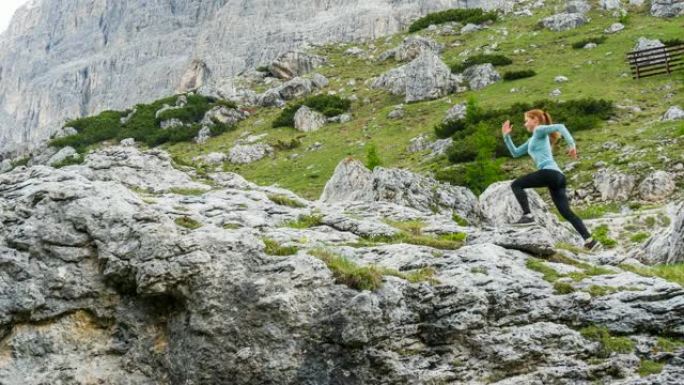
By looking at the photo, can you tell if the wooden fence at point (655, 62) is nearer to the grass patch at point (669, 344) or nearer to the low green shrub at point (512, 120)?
the low green shrub at point (512, 120)

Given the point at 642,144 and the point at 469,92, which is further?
the point at 469,92

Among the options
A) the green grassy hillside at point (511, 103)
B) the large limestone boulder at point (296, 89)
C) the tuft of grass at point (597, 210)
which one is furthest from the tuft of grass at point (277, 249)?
the large limestone boulder at point (296, 89)

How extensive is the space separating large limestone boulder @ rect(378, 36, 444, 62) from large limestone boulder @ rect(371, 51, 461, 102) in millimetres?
11200

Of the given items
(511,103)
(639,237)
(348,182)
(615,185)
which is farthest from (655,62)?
(348,182)

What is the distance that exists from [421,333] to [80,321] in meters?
4.53

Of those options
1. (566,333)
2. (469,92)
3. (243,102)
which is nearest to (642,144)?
(469,92)

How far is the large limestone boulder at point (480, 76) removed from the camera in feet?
150

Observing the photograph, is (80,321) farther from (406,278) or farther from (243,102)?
(243,102)

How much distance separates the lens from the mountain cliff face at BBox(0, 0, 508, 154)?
316ft

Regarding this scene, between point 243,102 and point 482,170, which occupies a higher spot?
point 482,170

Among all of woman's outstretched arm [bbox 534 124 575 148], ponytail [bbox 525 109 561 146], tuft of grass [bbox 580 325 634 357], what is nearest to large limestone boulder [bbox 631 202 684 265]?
ponytail [bbox 525 109 561 146]

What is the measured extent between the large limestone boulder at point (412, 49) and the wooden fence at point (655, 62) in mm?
22011

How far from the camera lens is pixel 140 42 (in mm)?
120312

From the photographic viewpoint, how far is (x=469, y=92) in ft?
149
